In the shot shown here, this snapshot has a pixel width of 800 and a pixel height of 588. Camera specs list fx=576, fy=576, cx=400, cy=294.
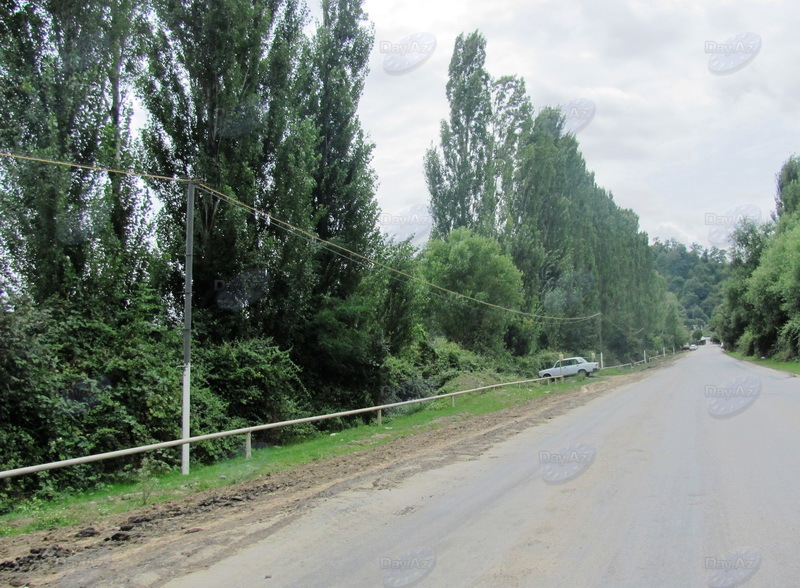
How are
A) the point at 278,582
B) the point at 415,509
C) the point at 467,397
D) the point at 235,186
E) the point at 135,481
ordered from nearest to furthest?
1. the point at 278,582
2. the point at 415,509
3. the point at 135,481
4. the point at 235,186
5. the point at 467,397

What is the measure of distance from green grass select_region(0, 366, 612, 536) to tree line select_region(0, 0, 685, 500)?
72cm

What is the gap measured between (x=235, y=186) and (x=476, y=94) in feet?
85.1

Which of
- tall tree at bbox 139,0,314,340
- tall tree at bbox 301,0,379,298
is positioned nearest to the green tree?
tall tree at bbox 301,0,379,298

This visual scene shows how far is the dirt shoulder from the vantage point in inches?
218

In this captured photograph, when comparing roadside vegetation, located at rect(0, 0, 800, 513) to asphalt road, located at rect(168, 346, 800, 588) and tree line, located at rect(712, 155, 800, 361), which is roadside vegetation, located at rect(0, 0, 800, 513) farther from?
tree line, located at rect(712, 155, 800, 361)

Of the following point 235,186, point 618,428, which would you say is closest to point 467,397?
point 618,428

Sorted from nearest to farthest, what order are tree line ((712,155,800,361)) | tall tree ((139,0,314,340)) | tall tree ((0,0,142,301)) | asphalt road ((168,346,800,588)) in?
1. asphalt road ((168,346,800,588))
2. tall tree ((0,0,142,301))
3. tall tree ((139,0,314,340))
4. tree line ((712,155,800,361))

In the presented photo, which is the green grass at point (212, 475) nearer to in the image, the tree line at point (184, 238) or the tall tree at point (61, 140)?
the tree line at point (184, 238)

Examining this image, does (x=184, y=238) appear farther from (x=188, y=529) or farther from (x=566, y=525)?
(x=566, y=525)

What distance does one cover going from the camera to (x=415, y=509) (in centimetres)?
734

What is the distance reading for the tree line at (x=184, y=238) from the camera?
12031 millimetres

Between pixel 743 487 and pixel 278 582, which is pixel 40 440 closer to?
pixel 278 582

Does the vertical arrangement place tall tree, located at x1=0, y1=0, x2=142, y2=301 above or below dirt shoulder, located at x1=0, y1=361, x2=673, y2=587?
above

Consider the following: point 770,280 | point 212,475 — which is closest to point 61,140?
point 212,475
